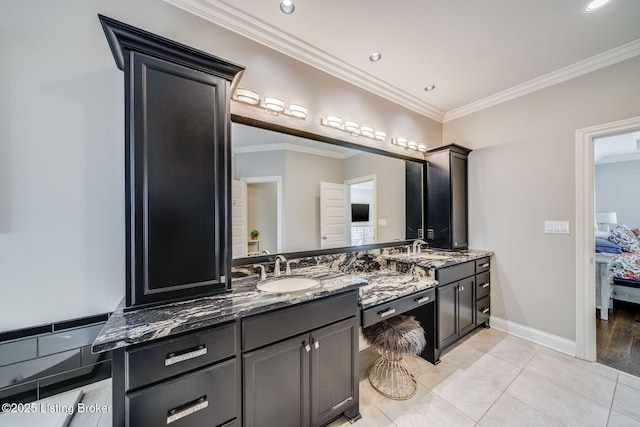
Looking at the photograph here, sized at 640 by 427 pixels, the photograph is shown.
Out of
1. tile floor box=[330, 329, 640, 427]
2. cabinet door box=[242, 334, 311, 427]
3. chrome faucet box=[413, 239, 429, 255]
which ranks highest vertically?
chrome faucet box=[413, 239, 429, 255]

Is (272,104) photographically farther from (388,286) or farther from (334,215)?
(388,286)

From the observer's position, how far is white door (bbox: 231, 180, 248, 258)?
69.4 inches

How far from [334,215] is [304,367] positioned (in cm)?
133

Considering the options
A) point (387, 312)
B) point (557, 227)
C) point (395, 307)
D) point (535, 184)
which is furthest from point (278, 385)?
point (535, 184)

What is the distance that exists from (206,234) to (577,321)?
3.45m

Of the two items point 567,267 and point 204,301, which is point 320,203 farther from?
point 567,267

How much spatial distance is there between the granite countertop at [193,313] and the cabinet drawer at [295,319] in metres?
0.05

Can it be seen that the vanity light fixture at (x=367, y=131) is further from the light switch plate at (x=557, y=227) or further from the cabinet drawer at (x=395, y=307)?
the light switch plate at (x=557, y=227)

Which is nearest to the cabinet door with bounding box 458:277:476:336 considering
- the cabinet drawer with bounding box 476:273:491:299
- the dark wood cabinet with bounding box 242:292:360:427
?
the cabinet drawer with bounding box 476:273:491:299

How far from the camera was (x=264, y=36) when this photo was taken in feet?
6.15

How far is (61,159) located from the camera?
129 centimetres

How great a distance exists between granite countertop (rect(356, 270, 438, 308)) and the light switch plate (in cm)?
147

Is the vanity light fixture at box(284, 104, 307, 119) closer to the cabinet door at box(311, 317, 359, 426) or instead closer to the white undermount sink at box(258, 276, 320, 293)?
the white undermount sink at box(258, 276, 320, 293)

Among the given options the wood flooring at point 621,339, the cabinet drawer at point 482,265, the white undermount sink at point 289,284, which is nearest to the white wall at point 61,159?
the white undermount sink at point 289,284
